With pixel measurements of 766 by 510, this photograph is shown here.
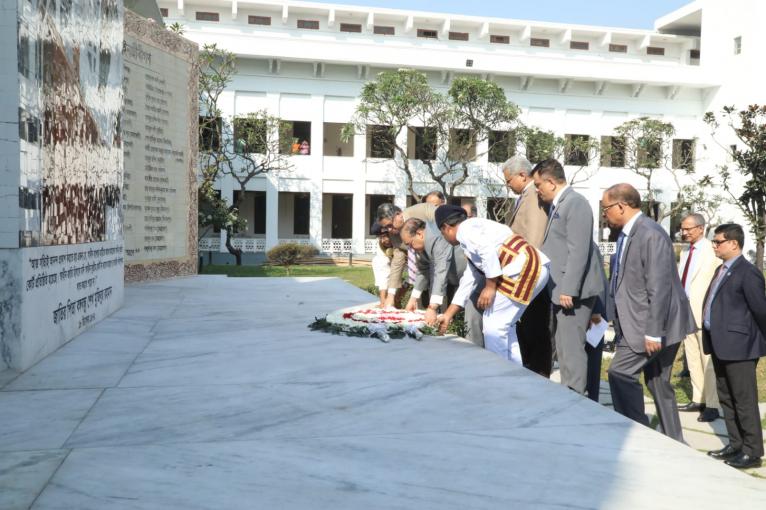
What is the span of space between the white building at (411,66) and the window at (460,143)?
3002 millimetres

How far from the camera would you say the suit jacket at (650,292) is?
421cm

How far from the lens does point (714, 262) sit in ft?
21.4

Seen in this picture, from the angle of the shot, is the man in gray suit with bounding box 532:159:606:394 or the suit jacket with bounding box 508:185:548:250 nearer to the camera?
the man in gray suit with bounding box 532:159:606:394

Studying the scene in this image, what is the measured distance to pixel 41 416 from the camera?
3461mm

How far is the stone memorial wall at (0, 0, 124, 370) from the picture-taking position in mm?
4516

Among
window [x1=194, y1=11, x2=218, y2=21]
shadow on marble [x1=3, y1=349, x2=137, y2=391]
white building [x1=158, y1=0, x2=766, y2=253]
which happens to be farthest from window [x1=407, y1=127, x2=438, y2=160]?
shadow on marble [x1=3, y1=349, x2=137, y2=391]

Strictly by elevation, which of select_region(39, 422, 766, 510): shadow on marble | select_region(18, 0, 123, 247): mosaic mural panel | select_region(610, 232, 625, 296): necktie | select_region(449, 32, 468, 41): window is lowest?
select_region(39, 422, 766, 510): shadow on marble

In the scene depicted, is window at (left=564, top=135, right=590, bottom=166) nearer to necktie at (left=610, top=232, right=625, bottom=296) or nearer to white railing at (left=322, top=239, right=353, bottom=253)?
white railing at (left=322, top=239, right=353, bottom=253)

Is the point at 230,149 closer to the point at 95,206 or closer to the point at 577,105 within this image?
the point at 577,105

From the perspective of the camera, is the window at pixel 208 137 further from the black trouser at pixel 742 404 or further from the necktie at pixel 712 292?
the black trouser at pixel 742 404

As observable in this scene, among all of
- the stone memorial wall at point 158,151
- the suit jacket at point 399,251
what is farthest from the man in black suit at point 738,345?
the stone memorial wall at point 158,151

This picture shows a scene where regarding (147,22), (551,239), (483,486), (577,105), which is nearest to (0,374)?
(483,486)

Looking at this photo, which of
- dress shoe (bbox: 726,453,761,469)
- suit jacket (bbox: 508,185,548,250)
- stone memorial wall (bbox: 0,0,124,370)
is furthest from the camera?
suit jacket (bbox: 508,185,548,250)

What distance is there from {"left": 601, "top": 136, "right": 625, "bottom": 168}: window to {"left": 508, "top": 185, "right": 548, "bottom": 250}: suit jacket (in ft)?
92.0
